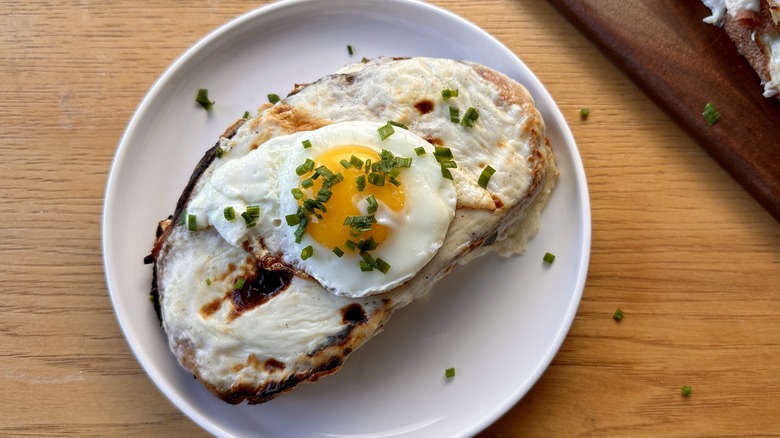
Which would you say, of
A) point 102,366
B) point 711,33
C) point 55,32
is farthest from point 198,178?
point 711,33

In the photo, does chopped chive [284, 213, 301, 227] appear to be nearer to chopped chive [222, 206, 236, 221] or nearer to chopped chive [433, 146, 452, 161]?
chopped chive [222, 206, 236, 221]

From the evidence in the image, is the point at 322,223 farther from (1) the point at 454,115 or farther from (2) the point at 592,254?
(2) the point at 592,254

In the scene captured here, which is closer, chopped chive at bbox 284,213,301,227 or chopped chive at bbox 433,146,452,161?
chopped chive at bbox 284,213,301,227

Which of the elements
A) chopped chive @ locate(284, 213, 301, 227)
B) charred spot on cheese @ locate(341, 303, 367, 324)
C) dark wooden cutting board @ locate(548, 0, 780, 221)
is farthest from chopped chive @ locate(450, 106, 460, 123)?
dark wooden cutting board @ locate(548, 0, 780, 221)

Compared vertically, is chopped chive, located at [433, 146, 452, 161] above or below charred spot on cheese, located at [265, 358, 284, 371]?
above

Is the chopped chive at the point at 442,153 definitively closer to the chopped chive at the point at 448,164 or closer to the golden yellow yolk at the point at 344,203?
the chopped chive at the point at 448,164

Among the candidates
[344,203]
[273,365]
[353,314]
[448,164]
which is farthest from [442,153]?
[273,365]
